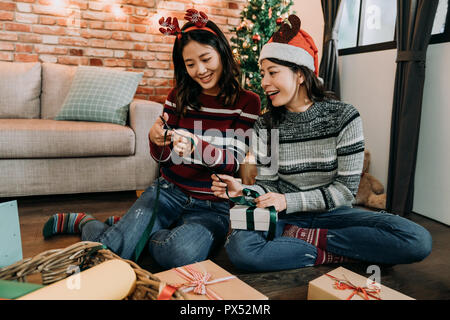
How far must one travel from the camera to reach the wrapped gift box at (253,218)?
116 centimetres

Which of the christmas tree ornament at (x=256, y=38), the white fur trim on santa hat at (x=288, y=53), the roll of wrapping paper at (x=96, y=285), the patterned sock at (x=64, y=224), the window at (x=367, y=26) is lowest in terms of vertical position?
the patterned sock at (x=64, y=224)

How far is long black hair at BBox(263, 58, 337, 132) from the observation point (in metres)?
1.24

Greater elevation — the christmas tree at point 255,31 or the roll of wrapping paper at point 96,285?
the christmas tree at point 255,31

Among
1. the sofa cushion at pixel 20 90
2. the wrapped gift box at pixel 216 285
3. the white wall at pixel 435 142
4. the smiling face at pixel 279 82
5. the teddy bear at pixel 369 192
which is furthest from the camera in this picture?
the sofa cushion at pixel 20 90

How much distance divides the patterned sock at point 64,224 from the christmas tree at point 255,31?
1612 mm

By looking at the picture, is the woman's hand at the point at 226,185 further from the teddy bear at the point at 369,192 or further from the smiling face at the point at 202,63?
the teddy bear at the point at 369,192

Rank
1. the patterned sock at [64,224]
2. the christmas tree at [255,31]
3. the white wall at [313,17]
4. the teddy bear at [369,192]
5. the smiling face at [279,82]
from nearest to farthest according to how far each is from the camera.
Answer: the smiling face at [279,82] → the patterned sock at [64,224] → the teddy bear at [369,192] → the christmas tree at [255,31] → the white wall at [313,17]

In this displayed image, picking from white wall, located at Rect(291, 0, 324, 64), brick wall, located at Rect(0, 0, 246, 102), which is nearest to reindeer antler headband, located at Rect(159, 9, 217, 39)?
brick wall, located at Rect(0, 0, 246, 102)

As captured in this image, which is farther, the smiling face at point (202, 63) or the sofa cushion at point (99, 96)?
the sofa cushion at point (99, 96)

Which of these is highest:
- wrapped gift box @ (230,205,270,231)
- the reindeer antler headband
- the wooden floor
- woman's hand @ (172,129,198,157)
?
the reindeer antler headband

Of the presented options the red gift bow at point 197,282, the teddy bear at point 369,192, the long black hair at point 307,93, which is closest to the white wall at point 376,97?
the teddy bear at point 369,192

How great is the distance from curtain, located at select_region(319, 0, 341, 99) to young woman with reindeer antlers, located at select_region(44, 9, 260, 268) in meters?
1.42

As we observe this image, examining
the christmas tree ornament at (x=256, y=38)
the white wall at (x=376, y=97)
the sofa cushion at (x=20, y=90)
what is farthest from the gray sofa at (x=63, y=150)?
the white wall at (x=376, y=97)

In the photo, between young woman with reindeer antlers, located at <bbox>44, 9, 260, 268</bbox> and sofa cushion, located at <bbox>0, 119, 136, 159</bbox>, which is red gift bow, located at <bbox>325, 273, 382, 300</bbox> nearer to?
young woman with reindeer antlers, located at <bbox>44, 9, 260, 268</bbox>
